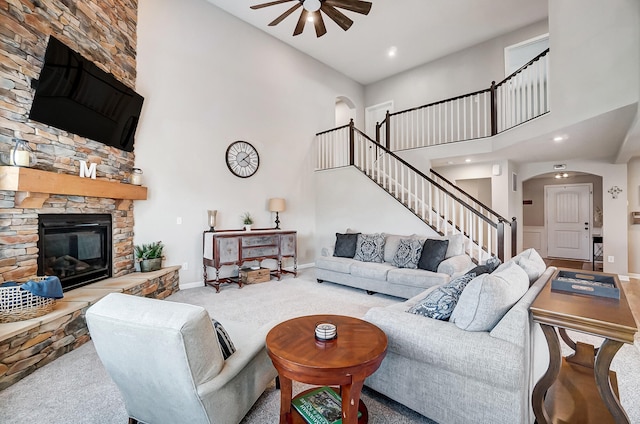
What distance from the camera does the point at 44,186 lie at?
291 cm

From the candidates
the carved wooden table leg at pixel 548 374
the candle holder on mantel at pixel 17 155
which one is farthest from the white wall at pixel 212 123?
the carved wooden table leg at pixel 548 374

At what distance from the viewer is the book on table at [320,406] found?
67.2 inches

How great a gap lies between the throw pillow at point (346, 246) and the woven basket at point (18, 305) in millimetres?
3910

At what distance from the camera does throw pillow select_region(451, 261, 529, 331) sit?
169 cm

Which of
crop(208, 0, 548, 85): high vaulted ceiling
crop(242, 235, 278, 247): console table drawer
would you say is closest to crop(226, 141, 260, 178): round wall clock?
crop(242, 235, 278, 247): console table drawer

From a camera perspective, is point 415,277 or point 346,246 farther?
point 346,246

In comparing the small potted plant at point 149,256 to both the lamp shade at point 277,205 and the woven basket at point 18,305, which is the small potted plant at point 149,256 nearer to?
the woven basket at point 18,305

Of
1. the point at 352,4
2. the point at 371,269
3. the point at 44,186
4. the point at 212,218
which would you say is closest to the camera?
the point at 44,186

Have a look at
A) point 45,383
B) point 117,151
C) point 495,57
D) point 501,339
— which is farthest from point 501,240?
point 117,151

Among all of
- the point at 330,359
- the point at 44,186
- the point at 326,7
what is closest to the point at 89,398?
the point at 330,359

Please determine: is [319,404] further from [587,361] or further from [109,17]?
[109,17]

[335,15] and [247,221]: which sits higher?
[335,15]

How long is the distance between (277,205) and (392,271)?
8.80 ft

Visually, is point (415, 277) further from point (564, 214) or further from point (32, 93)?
point (564, 214)
